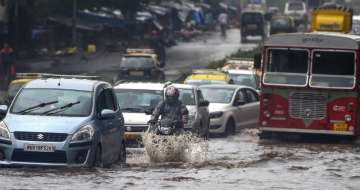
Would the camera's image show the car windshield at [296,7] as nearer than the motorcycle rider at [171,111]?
No

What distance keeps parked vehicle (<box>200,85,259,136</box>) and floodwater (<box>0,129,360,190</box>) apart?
173 inches

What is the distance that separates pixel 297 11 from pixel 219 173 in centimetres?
7611

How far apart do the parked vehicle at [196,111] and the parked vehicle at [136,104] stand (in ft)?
2.84

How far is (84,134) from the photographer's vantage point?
17.1 m

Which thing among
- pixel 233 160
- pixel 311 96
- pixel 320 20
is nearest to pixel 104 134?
pixel 233 160

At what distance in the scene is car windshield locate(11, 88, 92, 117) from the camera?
17.8 m

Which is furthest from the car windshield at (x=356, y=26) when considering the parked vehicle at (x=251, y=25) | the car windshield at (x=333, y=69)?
the parked vehicle at (x=251, y=25)

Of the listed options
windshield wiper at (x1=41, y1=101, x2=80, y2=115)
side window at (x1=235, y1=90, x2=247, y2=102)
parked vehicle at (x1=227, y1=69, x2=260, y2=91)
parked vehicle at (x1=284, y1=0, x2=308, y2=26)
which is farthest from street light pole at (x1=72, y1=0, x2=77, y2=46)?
windshield wiper at (x1=41, y1=101, x2=80, y2=115)

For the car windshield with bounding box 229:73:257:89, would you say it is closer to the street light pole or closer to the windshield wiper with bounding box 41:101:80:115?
the windshield wiper with bounding box 41:101:80:115

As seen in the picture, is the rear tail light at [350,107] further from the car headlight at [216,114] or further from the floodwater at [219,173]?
the car headlight at [216,114]

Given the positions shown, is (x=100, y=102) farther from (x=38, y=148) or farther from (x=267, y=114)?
(x=267, y=114)

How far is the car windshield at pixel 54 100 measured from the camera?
700 inches

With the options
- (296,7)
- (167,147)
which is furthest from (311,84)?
(296,7)

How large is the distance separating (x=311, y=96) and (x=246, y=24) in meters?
55.3
